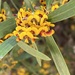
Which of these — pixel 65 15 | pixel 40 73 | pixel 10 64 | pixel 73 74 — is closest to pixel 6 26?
pixel 65 15

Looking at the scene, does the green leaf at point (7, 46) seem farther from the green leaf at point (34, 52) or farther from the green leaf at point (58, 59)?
the green leaf at point (58, 59)

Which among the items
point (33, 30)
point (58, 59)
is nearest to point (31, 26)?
point (33, 30)

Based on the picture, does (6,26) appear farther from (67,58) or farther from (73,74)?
(73,74)

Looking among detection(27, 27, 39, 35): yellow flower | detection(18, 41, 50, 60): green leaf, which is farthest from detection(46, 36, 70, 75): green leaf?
detection(27, 27, 39, 35): yellow flower

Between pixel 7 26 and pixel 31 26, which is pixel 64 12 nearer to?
pixel 31 26

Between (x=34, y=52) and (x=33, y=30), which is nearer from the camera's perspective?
(x=33, y=30)

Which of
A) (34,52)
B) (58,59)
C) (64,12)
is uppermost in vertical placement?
(64,12)
